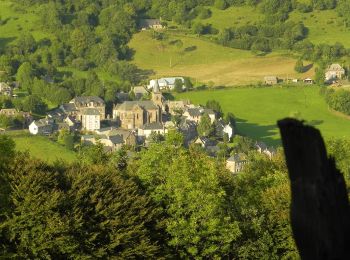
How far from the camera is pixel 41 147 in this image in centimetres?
7919

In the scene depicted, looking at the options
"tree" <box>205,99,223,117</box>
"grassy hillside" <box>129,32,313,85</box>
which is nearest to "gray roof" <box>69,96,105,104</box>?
"tree" <box>205,99,223,117</box>

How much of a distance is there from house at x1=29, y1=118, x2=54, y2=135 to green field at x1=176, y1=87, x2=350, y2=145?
68.6 ft

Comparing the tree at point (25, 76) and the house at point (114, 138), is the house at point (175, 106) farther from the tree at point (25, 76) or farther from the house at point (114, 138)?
the tree at point (25, 76)

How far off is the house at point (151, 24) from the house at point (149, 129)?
174 ft

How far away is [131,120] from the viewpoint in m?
Result: 105

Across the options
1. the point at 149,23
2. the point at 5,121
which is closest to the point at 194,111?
the point at 5,121

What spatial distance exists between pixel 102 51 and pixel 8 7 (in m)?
22.1

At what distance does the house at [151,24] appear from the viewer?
151 metres

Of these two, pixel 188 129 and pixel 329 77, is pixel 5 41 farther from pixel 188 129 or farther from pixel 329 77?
pixel 329 77

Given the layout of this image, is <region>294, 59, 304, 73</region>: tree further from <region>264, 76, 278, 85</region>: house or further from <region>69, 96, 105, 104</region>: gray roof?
<region>69, 96, 105, 104</region>: gray roof

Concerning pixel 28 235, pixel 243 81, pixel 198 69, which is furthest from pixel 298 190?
pixel 198 69

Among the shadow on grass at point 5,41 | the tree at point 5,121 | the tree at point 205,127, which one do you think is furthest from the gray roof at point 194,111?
the shadow on grass at point 5,41

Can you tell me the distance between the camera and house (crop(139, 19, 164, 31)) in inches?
5945

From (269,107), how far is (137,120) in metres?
16.4
